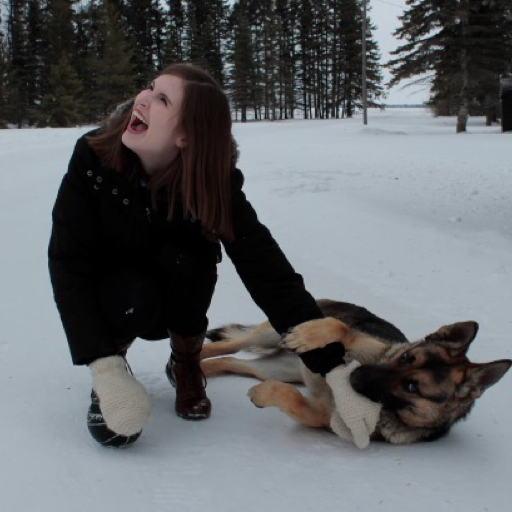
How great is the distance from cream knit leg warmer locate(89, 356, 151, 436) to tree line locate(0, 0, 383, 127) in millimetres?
32671

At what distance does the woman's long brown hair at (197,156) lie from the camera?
2.09 m

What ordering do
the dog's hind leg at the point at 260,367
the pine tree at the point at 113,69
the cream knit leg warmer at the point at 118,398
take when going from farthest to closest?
1. the pine tree at the point at 113,69
2. the dog's hind leg at the point at 260,367
3. the cream knit leg warmer at the point at 118,398

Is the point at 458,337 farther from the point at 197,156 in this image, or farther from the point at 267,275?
the point at 197,156

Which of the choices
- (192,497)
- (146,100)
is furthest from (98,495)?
(146,100)

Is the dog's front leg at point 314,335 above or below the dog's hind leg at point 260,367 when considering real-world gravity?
above

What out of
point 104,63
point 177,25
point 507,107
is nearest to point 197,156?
point 507,107

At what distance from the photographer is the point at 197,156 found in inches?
83.0

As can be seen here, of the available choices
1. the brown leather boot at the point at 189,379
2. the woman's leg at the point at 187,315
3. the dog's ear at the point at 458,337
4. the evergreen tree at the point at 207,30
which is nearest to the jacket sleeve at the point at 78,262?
the woman's leg at the point at 187,315

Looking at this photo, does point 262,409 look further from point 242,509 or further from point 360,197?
point 360,197

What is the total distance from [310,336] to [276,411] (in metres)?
0.51

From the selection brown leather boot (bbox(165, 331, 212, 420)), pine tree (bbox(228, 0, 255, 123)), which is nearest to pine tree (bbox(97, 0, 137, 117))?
pine tree (bbox(228, 0, 255, 123))

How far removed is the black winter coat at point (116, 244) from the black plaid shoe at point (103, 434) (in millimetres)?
203

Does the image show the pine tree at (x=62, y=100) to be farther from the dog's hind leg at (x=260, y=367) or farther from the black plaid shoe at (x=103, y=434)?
the black plaid shoe at (x=103, y=434)

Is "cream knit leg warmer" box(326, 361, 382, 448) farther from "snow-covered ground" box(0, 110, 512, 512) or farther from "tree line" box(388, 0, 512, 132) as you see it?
"tree line" box(388, 0, 512, 132)
